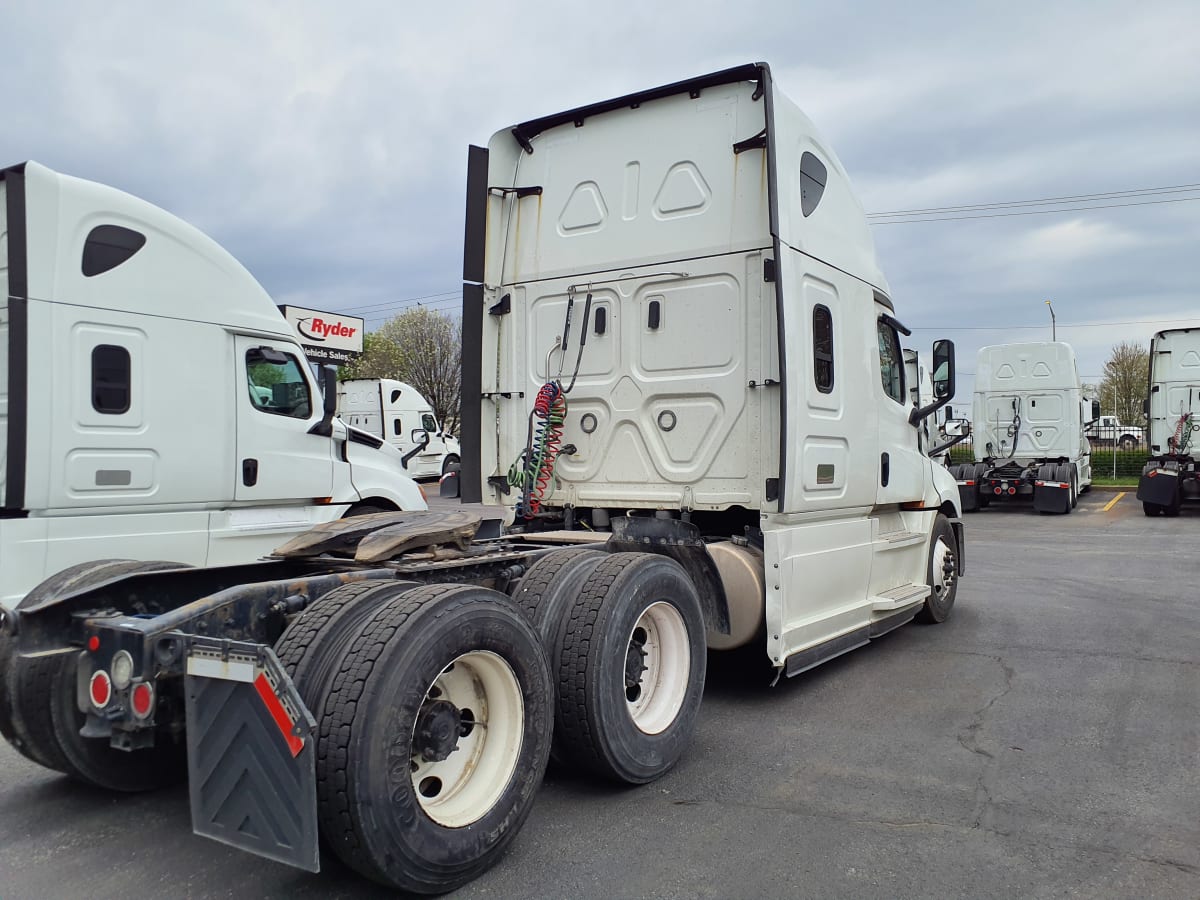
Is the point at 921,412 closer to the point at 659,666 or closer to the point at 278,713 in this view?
the point at 659,666

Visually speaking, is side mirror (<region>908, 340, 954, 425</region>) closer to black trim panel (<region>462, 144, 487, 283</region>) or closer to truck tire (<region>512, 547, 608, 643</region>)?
black trim panel (<region>462, 144, 487, 283</region>)

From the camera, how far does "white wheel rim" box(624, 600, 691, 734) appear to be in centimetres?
443

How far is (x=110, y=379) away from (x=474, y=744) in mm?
4343

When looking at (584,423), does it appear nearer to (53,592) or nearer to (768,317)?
(768,317)

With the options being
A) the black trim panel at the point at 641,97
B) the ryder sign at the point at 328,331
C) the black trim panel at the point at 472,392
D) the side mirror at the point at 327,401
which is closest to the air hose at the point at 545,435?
the black trim panel at the point at 472,392

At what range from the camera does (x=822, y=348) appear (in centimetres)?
569

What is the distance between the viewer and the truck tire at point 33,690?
3605 millimetres

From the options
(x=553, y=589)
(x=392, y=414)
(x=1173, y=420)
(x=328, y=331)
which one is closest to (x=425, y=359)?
(x=328, y=331)

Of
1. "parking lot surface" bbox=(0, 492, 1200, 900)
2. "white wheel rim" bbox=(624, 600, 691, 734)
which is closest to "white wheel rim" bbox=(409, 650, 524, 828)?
"parking lot surface" bbox=(0, 492, 1200, 900)

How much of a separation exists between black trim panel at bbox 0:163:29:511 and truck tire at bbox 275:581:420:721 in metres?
3.65

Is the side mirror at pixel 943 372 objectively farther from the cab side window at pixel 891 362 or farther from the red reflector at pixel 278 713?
the red reflector at pixel 278 713

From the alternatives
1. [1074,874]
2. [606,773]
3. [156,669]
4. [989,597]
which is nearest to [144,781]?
[156,669]

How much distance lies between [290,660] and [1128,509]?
2156 centimetres

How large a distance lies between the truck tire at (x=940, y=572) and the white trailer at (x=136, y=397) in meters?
5.16
